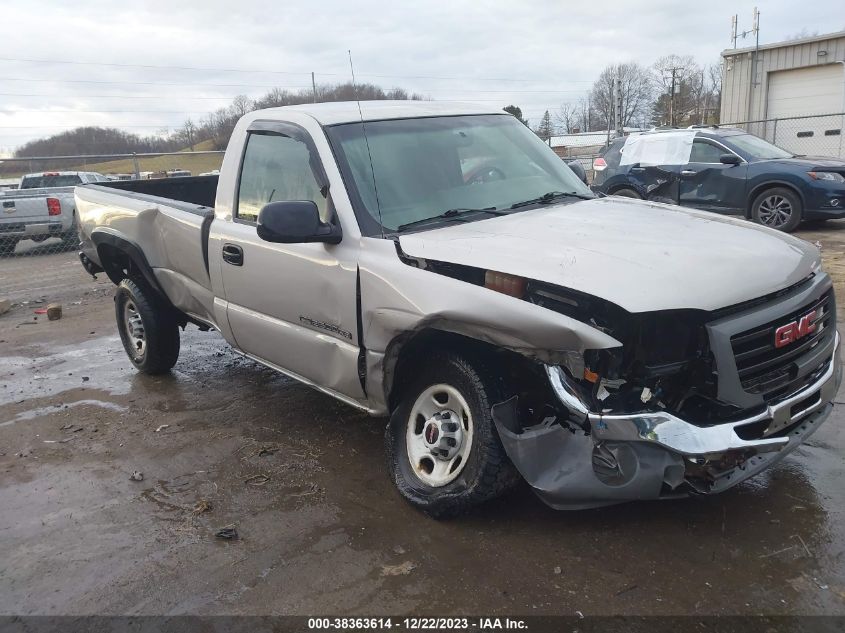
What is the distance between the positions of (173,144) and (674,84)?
148 feet

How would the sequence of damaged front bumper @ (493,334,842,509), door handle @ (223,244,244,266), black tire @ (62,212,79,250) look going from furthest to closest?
black tire @ (62,212,79,250)
door handle @ (223,244,244,266)
damaged front bumper @ (493,334,842,509)

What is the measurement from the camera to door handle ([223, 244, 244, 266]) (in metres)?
4.32

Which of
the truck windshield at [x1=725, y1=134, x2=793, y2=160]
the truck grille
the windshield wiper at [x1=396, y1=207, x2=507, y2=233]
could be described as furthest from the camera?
Answer: the truck windshield at [x1=725, y1=134, x2=793, y2=160]

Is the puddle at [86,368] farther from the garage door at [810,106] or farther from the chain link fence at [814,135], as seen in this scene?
the garage door at [810,106]

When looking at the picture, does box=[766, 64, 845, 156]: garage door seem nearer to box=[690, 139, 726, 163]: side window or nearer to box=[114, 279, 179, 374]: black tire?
box=[690, 139, 726, 163]: side window

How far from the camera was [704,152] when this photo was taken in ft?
38.7

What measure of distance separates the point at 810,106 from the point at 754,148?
1212 centimetres

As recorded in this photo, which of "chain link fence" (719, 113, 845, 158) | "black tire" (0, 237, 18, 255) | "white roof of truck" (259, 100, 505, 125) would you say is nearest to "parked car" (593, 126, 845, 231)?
"white roof of truck" (259, 100, 505, 125)

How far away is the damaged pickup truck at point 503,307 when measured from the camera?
108 inches

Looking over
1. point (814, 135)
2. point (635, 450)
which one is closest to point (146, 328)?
point (635, 450)

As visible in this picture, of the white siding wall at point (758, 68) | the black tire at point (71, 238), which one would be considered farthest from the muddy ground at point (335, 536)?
the white siding wall at point (758, 68)

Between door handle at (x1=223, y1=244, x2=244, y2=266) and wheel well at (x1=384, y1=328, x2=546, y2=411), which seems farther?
door handle at (x1=223, y1=244, x2=244, y2=266)

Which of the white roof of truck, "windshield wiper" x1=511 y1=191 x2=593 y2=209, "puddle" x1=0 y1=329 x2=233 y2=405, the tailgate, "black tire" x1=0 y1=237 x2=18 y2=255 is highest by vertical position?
the white roof of truck

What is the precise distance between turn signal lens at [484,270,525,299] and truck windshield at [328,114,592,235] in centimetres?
73
